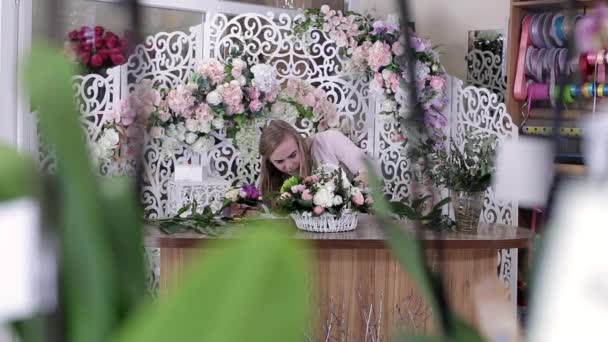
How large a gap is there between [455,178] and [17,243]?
3.23 meters

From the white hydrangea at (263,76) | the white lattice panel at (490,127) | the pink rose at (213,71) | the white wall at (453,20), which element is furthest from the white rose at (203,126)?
the white wall at (453,20)

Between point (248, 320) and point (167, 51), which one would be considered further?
point (167, 51)

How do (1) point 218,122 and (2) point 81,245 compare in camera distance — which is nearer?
(2) point 81,245

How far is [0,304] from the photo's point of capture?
0.20m

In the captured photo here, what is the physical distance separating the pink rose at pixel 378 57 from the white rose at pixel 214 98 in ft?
3.03

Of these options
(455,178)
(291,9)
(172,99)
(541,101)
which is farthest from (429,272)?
(291,9)

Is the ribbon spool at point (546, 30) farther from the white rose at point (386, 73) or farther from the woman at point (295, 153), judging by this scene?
the woman at point (295, 153)

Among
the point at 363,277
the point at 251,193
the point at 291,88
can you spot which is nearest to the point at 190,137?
the point at 291,88

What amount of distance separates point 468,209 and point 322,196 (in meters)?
0.70

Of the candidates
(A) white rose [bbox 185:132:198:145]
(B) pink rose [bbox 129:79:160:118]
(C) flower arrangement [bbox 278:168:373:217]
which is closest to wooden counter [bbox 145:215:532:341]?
(C) flower arrangement [bbox 278:168:373:217]

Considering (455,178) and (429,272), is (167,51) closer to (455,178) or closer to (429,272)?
(455,178)

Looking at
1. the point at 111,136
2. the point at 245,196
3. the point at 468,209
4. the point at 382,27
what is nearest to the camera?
the point at 468,209

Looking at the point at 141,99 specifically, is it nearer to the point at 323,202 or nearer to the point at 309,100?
the point at 323,202

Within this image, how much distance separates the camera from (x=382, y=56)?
438 cm
